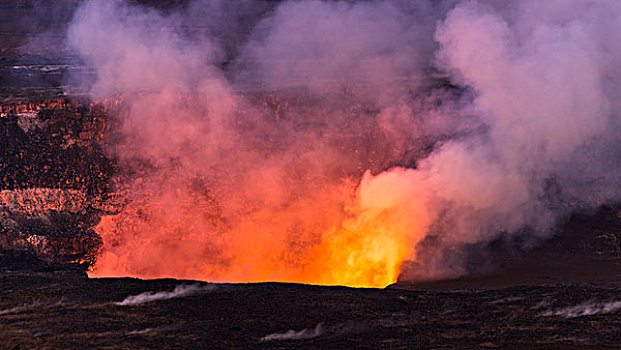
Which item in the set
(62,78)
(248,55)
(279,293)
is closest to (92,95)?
(62,78)

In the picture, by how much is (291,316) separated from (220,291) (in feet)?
4.72

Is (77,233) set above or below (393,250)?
above

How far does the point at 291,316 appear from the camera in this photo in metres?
9.48

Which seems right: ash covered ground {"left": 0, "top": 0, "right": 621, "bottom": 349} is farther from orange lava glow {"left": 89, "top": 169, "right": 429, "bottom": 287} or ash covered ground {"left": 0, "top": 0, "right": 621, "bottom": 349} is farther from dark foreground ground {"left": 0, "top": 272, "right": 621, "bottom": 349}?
orange lava glow {"left": 89, "top": 169, "right": 429, "bottom": 287}

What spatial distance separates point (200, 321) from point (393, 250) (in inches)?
196

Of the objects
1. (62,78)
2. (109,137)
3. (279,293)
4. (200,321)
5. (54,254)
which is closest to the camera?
(200,321)

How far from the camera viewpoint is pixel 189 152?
46.5 feet

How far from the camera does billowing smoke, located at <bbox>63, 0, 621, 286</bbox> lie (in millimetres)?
13312

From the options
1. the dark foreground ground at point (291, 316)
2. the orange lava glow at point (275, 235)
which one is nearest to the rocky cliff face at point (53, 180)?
the orange lava glow at point (275, 235)

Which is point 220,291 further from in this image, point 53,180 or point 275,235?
point 53,180

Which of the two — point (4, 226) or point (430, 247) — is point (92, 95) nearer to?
point (4, 226)

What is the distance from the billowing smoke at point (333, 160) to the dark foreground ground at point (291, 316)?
221cm

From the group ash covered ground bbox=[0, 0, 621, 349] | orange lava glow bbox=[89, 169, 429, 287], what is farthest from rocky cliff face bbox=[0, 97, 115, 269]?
orange lava glow bbox=[89, 169, 429, 287]

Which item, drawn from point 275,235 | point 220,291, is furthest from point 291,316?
point 275,235
